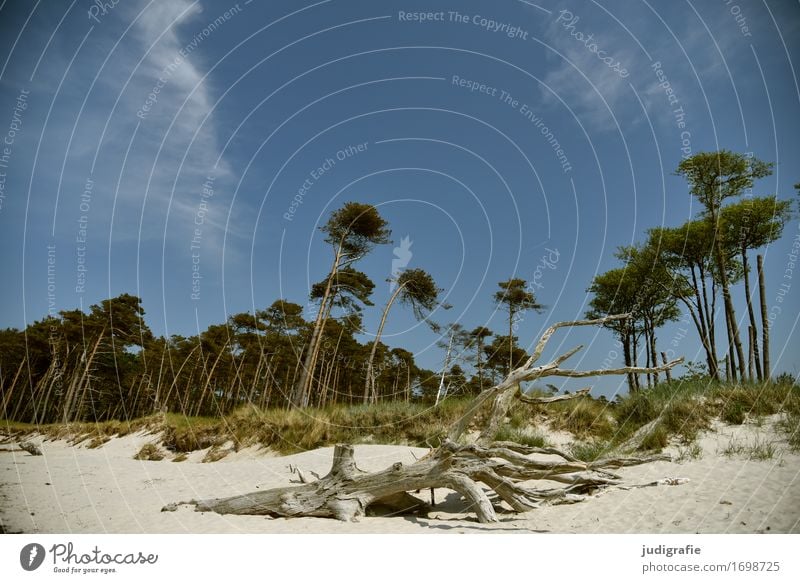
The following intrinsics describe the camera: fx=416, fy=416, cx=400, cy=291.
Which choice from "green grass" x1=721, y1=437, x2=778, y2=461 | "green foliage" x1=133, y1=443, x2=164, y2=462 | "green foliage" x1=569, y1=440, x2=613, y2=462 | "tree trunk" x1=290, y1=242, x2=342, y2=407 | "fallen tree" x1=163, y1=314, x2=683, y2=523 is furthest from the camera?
"tree trunk" x1=290, y1=242, x2=342, y2=407

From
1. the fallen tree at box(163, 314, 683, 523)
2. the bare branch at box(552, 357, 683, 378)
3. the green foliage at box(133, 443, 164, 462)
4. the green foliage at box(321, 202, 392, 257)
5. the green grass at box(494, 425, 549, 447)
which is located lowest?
the green foliage at box(133, 443, 164, 462)

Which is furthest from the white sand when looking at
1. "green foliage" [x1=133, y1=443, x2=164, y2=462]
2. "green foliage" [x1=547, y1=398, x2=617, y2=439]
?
"green foliage" [x1=133, y1=443, x2=164, y2=462]

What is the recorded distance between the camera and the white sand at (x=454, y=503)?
17.6 ft

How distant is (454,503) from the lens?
24.8 ft

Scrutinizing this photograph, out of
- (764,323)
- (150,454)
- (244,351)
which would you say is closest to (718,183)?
(764,323)

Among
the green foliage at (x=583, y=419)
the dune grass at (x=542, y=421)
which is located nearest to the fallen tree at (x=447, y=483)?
the dune grass at (x=542, y=421)

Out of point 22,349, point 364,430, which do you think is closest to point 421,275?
point 364,430

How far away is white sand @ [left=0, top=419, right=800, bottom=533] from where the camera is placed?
536 cm

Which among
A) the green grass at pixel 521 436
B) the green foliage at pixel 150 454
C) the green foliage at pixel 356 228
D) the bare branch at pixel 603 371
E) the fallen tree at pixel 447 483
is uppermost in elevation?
the green foliage at pixel 356 228

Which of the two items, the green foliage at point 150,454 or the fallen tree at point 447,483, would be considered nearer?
the fallen tree at point 447,483

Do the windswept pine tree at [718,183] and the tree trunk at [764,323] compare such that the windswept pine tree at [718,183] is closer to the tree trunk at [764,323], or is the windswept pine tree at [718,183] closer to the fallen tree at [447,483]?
the tree trunk at [764,323]

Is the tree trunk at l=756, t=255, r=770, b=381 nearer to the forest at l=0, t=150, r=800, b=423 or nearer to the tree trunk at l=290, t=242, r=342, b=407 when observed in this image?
the forest at l=0, t=150, r=800, b=423
